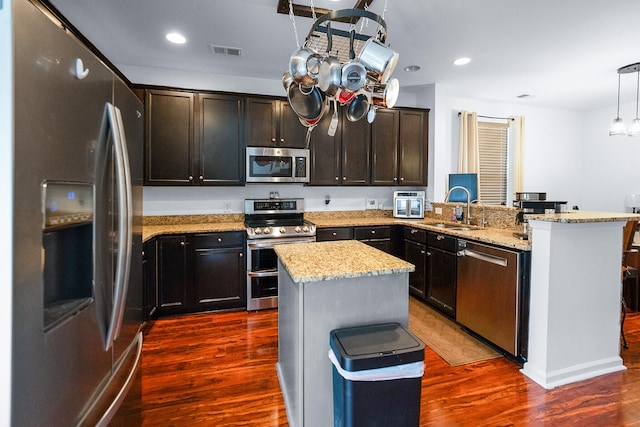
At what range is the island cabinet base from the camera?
1580 millimetres

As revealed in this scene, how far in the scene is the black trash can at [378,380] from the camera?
1.35m

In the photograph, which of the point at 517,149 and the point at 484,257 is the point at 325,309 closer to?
the point at 484,257

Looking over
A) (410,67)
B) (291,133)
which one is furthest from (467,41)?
(291,133)

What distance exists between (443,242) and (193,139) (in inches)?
115

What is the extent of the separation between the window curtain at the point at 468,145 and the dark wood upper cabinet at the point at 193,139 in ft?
11.1

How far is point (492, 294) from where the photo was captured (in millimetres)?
2547

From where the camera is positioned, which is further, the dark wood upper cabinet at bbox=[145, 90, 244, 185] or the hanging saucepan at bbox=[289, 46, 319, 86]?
the dark wood upper cabinet at bbox=[145, 90, 244, 185]

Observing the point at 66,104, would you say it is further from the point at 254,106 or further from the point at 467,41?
the point at 467,41

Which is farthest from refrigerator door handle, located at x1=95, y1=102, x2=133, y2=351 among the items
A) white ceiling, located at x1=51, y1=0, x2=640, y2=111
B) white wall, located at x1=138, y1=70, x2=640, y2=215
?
white wall, located at x1=138, y1=70, x2=640, y2=215

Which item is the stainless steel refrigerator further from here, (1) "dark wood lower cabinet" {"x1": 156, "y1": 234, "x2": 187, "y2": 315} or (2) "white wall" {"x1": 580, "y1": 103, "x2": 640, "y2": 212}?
(2) "white wall" {"x1": 580, "y1": 103, "x2": 640, "y2": 212}

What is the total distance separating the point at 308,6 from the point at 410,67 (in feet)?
5.70

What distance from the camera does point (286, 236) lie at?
11.8ft

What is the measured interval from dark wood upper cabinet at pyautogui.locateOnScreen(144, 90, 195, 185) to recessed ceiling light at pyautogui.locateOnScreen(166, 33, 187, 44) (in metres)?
0.58

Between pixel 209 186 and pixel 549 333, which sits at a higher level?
pixel 209 186
